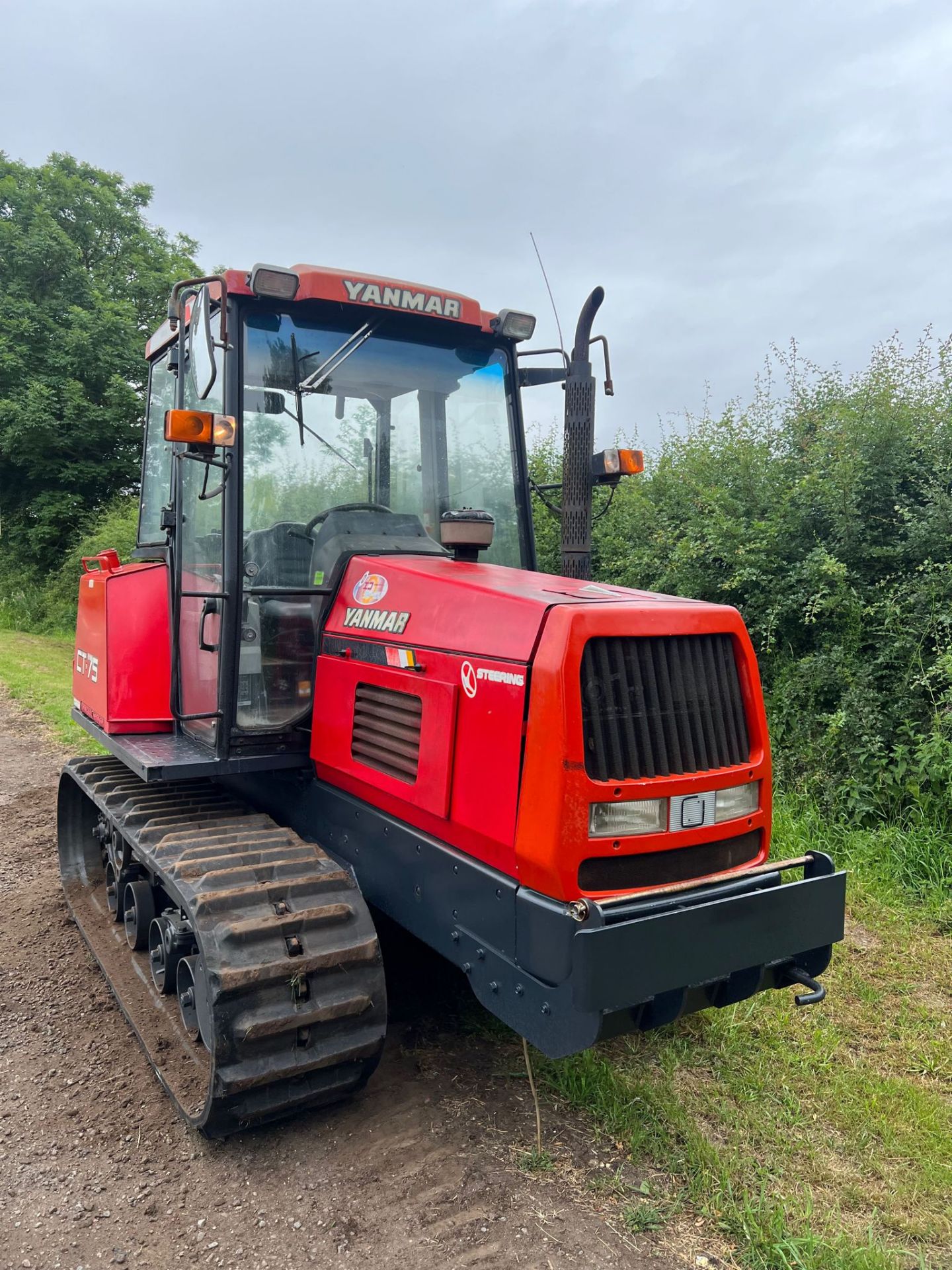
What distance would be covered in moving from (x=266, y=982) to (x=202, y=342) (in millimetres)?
2342

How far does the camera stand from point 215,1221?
2.59 metres

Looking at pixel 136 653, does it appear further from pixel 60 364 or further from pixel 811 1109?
pixel 60 364

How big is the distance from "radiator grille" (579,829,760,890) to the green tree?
17.2 metres

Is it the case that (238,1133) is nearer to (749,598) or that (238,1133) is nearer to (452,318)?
(452,318)

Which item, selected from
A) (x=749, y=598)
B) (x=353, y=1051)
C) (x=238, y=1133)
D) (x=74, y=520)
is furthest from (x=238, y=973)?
(x=74, y=520)

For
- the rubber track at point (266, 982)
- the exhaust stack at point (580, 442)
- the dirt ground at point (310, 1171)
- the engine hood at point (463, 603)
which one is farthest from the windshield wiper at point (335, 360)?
the dirt ground at point (310, 1171)

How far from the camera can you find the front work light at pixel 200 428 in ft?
10.00

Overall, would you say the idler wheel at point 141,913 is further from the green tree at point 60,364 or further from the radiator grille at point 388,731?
the green tree at point 60,364

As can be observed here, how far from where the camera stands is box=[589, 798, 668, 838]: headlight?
8.17 feet

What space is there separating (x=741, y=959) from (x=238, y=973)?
4.78ft

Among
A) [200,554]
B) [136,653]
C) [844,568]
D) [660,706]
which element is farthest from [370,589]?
[844,568]

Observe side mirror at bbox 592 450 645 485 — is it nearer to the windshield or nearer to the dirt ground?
the windshield

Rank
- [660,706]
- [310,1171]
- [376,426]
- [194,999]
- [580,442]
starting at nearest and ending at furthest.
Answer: [660,706] → [310,1171] → [194,999] → [376,426] → [580,442]

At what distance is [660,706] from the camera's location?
266 centimetres
